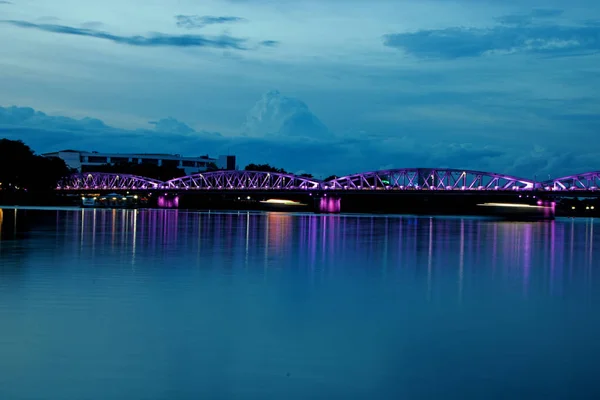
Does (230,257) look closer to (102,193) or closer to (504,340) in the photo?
(504,340)

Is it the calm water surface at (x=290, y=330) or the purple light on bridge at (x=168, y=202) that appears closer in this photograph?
the calm water surface at (x=290, y=330)

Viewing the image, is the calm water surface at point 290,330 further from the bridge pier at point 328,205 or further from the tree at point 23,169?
the bridge pier at point 328,205

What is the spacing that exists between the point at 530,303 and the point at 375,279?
6.87 meters

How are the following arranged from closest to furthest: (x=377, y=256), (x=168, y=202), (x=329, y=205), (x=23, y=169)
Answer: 1. (x=377, y=256)
2. (x=23, y=169)
3. (x=329, y=205)
4. (x=168, y=202)

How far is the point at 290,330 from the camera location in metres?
18.0

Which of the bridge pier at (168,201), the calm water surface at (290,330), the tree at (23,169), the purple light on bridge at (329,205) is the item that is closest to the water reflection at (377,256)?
the calm water surface at (290,330)

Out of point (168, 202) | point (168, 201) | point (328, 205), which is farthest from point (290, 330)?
point (168, 201)

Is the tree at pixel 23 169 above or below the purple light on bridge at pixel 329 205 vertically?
above

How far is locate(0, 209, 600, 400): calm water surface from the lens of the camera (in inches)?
527

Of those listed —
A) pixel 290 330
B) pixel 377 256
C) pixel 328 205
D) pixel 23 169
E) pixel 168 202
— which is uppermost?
pixel 23 169

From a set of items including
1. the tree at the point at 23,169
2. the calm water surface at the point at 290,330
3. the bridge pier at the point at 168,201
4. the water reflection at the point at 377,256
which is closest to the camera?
the calm water surface at the point at 290,330

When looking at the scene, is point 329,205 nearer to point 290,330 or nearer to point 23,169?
point 23,169

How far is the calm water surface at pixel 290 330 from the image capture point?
13398 millimetres

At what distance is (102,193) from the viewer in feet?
625
